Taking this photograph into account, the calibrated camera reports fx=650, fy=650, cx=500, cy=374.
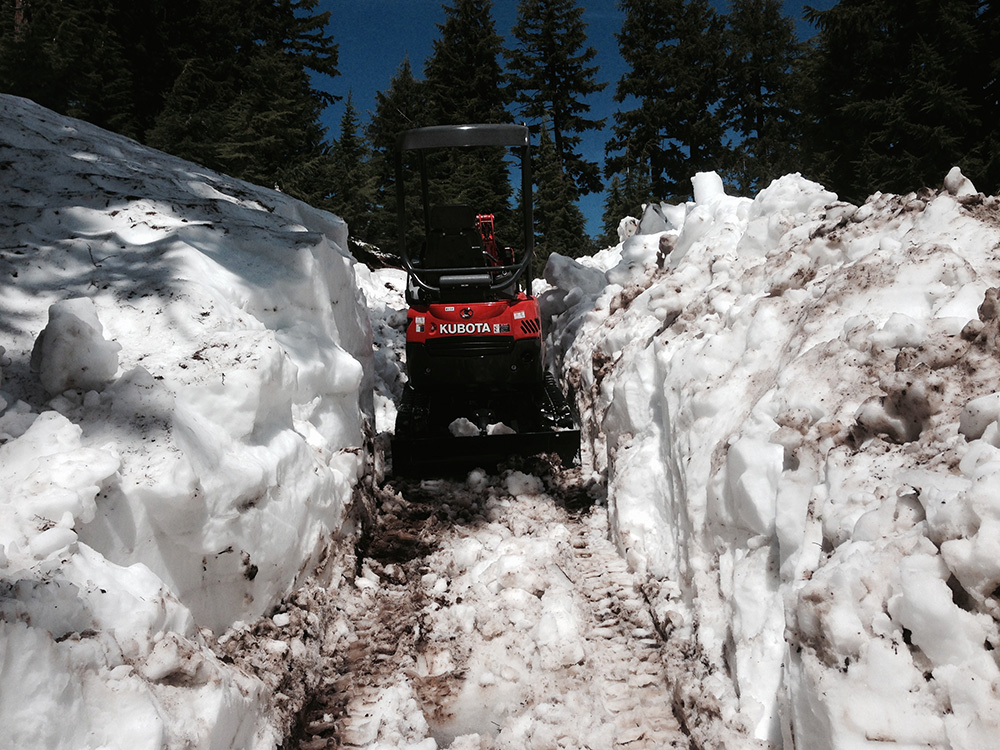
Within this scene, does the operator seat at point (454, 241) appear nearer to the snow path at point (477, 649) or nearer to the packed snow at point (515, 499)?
the packed snow at point (515, 499)

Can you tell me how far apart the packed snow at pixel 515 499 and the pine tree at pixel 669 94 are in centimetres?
2232

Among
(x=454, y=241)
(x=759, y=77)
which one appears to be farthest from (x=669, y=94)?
(x=454, y=241)

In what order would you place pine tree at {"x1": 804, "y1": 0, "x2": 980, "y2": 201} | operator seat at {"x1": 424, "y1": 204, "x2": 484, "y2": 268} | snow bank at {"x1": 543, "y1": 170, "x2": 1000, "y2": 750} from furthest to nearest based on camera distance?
1. pine tree at {"x1": 804, "y1": 0, "x2": 980, "y2": 201}
2. operator seat at {"x1": 424, "y1": 204, "x2": 484, "y2": 268}
3. snow bank at {"x1": 543, "y1": 170, "x2": 1000, "y2": 750}

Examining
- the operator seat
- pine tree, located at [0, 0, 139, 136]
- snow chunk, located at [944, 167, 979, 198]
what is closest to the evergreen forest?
pine tree, located at [0, 0, 139, 136]

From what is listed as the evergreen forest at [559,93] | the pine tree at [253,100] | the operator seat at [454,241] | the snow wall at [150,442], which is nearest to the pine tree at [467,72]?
the evergreen forest at [559,93]

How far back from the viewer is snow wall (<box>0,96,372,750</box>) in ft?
6.57

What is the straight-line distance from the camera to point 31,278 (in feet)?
12.6

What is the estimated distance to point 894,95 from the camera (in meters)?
17.0

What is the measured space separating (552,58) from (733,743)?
91.5 ft

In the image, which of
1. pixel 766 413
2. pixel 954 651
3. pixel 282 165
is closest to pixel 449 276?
pixel 766 413

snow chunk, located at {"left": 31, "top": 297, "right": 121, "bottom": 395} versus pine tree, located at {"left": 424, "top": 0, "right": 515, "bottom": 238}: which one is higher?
pine tree, located at {"left": 424, "top": 0, "right": 515, "bottom": 238}

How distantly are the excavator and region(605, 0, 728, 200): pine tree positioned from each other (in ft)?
69.0

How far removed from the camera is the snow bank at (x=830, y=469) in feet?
5.80

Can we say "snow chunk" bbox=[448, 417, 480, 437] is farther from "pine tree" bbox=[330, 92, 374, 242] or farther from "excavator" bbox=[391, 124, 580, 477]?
"pine tree" bbox=[330, 92, 374, 242]
